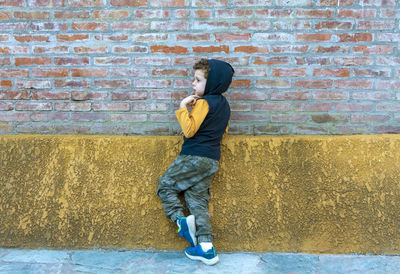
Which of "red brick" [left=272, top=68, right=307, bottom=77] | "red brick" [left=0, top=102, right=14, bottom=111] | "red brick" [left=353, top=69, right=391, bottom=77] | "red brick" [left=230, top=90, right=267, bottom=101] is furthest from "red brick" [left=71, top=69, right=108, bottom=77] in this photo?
"red brick" [left=353, top=69, right=391, bottom=77]

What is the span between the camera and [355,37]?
2.44 m

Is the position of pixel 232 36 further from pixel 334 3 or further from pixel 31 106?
pixel 31 106

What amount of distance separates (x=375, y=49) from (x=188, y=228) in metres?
1.81

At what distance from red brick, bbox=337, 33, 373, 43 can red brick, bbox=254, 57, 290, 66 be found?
0.41 meters

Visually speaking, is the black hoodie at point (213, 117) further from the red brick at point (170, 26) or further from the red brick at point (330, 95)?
the red brick at point (330, 95)

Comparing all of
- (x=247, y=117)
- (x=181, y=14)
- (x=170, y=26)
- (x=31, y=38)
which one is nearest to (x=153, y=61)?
(x=170, y=26)

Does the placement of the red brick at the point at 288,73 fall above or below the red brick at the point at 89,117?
above

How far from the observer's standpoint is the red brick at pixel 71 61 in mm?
2545

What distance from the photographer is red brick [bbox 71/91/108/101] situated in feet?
8.43

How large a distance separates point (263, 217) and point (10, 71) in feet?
7.07

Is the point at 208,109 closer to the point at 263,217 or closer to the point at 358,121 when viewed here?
the point at 263,217

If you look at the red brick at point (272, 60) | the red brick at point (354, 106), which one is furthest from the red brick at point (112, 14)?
the red brick at point (354, 106)

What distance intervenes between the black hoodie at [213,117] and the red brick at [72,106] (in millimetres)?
846

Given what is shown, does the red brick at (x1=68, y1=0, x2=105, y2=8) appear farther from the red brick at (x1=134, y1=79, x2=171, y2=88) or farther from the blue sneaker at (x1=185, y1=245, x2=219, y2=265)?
the blue sneaker at (x1=185, y1=245, x2=219, y2=265)
